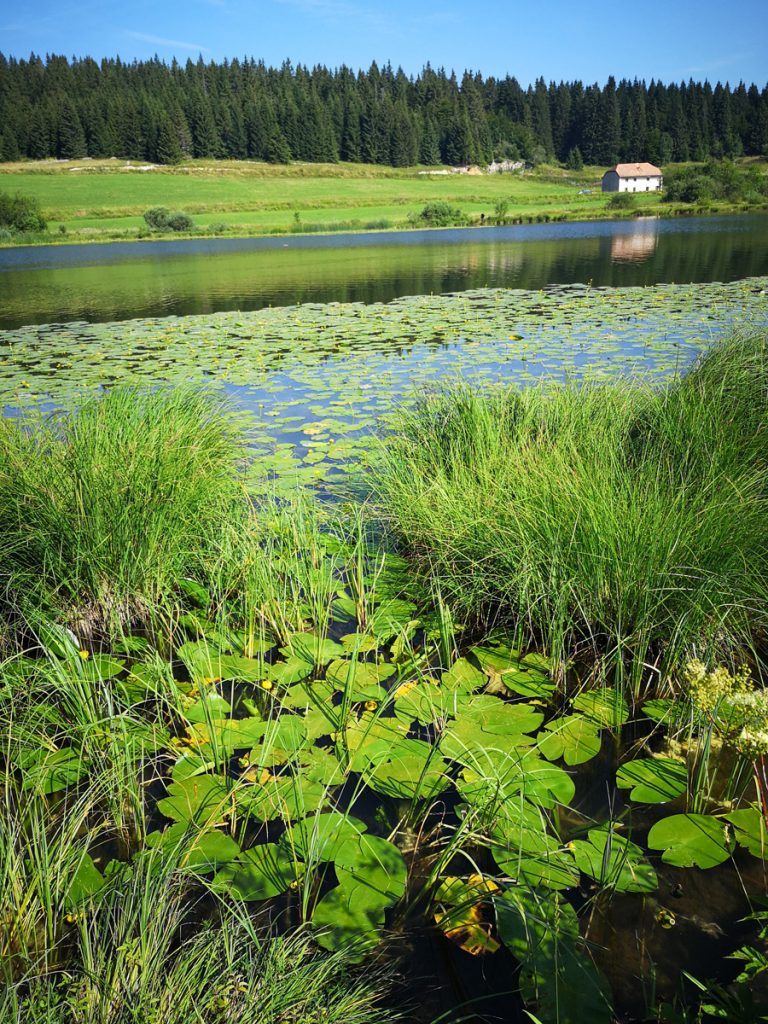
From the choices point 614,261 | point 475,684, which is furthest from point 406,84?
point 475,684

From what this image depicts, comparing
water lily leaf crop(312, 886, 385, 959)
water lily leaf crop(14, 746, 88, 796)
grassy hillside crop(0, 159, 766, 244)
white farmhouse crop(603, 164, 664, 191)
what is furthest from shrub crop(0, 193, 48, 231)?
white farmhouse crop(603, 164, 664, 191)

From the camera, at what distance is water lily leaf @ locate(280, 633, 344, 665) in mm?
2604

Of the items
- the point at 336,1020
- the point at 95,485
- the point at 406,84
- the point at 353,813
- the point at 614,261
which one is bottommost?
the point at 353,813

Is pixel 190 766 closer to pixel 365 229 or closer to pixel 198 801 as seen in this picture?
pixel 198 801

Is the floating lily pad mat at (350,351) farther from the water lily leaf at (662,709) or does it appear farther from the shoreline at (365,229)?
the shoreline at (365,229)

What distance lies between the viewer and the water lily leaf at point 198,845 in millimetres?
1697

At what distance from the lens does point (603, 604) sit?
98.5 inches

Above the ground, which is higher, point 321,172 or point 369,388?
point 321,172

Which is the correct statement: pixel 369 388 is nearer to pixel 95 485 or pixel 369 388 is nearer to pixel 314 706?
pixel 95 485

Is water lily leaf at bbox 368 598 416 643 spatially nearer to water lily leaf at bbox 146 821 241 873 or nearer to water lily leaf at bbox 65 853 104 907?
water lily leaf at bbox 146 821 241 873

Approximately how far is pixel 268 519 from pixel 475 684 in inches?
60.0

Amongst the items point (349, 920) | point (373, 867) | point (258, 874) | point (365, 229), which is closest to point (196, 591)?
point (258, 874)

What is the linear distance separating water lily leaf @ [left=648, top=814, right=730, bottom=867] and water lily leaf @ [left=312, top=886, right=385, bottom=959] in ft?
2.62

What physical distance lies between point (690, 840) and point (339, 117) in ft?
356
